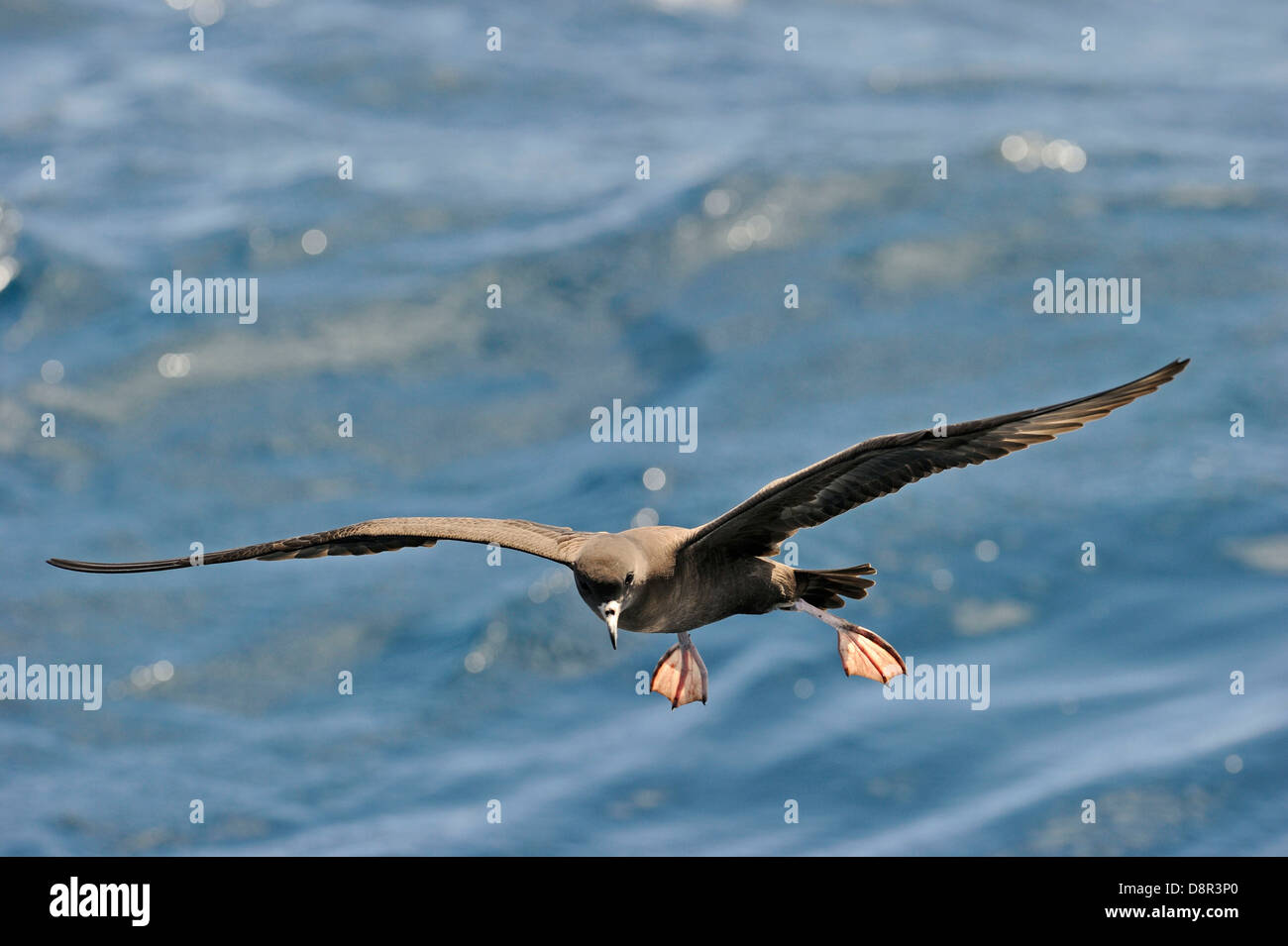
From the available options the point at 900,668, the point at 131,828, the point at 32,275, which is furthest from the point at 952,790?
the point at 900,668

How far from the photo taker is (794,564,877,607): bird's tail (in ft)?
39.4

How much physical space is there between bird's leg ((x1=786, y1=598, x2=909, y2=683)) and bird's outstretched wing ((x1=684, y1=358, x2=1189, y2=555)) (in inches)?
85.6

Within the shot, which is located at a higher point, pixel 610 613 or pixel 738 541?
pixel 738 541

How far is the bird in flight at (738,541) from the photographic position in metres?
9.98

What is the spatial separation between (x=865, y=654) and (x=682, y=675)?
1.67m

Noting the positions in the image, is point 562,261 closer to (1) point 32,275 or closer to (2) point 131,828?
(1) point 32,275

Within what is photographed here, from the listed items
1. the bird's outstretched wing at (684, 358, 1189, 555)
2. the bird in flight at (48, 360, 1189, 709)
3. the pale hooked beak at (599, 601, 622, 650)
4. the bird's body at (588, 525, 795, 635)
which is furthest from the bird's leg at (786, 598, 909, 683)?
the pale hooked beak at (599, 601, 622, 650)

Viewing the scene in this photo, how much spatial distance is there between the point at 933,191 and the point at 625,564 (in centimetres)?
7551

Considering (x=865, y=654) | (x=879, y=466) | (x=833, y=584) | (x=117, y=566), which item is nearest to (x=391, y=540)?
(x=117, y=566)

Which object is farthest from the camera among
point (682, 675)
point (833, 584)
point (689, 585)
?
point (682, 675)

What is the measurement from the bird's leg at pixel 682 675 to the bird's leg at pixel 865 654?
4.20 feet

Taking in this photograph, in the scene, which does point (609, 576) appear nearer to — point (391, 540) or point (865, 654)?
point (391, 540)

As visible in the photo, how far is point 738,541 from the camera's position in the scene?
453 inches

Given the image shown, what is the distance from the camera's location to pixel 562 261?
77.0 metres
